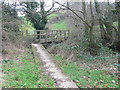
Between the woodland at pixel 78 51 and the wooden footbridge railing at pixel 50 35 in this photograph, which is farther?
the wooden footbridge railing at pixel 50 35

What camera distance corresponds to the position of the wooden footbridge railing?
16219 millimetres

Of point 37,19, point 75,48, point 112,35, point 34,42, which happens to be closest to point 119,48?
point 112,35

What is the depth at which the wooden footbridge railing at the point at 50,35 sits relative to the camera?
1622 centimetres

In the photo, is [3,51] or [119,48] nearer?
[3,51]

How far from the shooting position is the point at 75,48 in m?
10.8

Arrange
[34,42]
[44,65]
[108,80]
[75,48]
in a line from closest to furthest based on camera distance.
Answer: [108,80] < [44,65] < [75,48] < [34,42]

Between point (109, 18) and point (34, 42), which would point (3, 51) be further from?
point (109, 18)

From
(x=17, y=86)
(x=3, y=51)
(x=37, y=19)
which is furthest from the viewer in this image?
(x=37, y=19)

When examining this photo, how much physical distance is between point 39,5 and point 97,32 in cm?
1003

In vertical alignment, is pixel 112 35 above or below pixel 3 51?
above

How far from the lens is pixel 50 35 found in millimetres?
16688

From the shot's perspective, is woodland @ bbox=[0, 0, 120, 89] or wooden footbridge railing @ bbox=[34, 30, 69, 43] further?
wooden footbridge railing @ bbox=[34, 30, 69, 43]

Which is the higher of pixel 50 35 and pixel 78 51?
pixel 50 35

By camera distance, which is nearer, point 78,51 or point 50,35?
point 78,51
